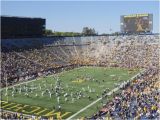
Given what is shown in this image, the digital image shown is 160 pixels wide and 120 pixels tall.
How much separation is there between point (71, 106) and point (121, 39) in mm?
57889

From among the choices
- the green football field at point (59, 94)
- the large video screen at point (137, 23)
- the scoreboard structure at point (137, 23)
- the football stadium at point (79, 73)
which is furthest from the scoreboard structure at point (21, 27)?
the large video screen at point (137, 23)

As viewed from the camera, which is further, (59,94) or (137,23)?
(137,23)

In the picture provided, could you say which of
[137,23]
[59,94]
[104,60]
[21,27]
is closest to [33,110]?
[59,94]

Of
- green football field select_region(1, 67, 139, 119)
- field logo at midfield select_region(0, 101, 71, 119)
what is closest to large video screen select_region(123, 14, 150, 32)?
green football field select_region(1, 67, 139, 119)

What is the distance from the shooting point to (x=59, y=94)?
40.1m

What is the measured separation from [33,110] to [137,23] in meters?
60.5

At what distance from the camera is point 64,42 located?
86.4 meters

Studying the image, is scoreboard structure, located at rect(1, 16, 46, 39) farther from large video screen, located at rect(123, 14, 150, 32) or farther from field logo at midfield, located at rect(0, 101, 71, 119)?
field logo at midfield, located at rect(0, 101, 71, 119)

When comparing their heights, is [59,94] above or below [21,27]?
below

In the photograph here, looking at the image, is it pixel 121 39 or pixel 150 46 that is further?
pixel 121 39

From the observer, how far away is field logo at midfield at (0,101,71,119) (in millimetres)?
31122

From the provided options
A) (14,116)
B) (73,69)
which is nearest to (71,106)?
(14,116)

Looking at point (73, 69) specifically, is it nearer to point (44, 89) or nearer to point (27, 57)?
point (27, 57)

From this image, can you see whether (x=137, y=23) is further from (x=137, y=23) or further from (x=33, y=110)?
(x=33, y=110)
